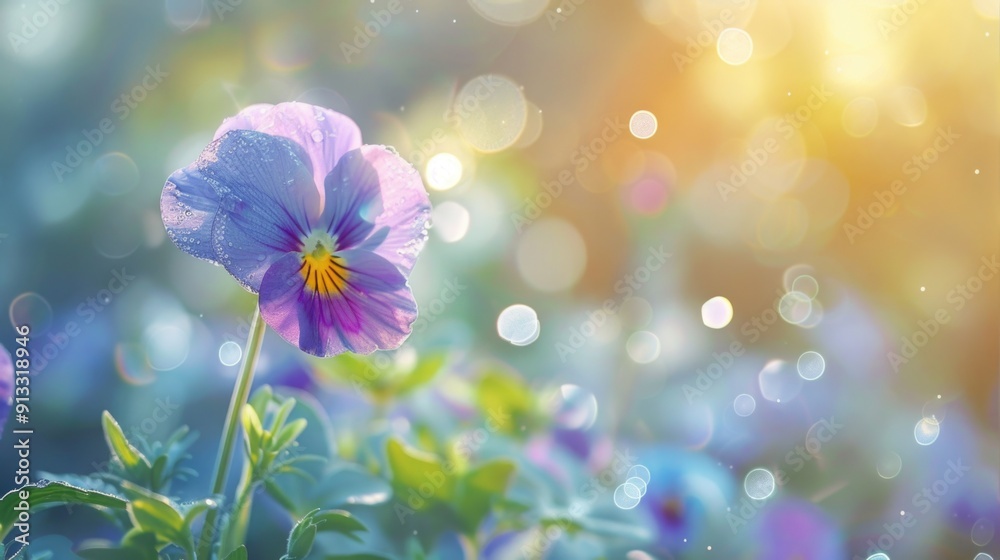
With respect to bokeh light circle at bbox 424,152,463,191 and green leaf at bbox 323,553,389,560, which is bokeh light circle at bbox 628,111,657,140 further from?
green leaf at bbox 323,553,389,560

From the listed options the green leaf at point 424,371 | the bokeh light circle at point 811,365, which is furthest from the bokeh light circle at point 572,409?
the bokeh light circle at point 811,365

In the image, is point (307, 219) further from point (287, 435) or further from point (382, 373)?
point (382, 373)

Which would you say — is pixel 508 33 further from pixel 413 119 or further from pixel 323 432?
pixel 323 432

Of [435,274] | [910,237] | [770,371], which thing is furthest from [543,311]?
[910,237]
